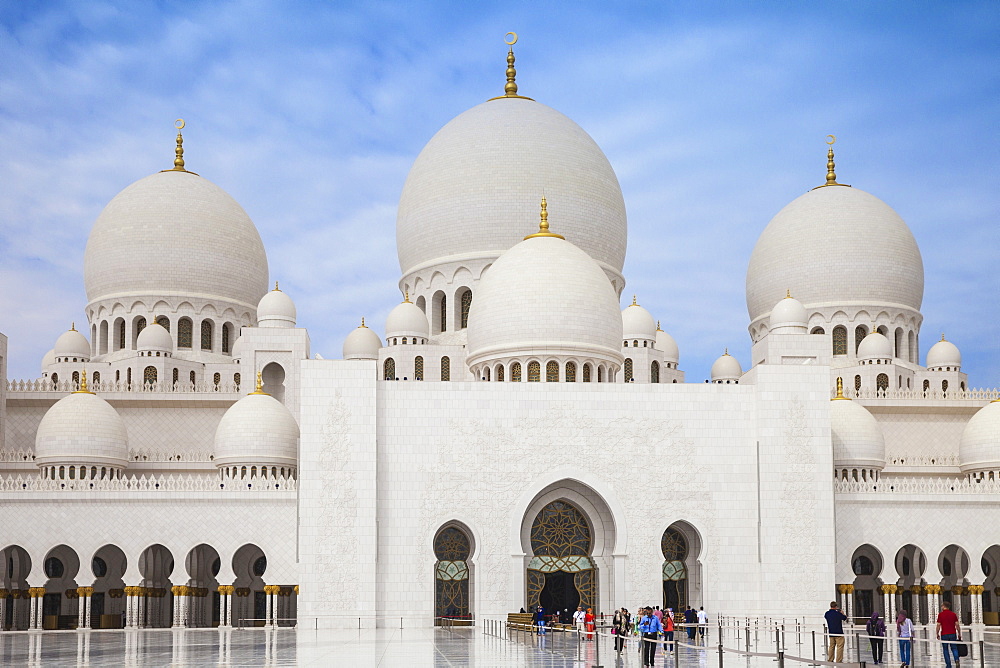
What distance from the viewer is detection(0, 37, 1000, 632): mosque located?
25.7m

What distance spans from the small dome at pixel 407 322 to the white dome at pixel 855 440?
33.3ft

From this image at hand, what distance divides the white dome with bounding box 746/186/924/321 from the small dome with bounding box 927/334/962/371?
1523 millimetres

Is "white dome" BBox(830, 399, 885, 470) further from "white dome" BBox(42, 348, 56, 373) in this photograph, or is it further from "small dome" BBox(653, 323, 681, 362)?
"white dome" BBox(42, 348, 56, 373)

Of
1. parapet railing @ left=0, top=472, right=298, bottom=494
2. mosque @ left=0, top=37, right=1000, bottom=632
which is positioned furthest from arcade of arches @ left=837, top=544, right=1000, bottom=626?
parapet railing @ left=0, top=472, right=298, bottom=494

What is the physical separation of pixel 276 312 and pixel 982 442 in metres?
17.5

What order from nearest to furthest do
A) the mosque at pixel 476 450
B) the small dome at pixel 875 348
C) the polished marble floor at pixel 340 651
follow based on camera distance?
the polished marble floor at pixel 340 651 < the mosque at pixel 476 450 < the small dome at pixel 875 348

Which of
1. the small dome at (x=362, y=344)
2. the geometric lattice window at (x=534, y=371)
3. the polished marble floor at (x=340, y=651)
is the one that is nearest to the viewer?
the polished marble floor at (x=340, y=651)

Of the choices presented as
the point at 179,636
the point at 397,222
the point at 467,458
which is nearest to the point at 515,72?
the point at 397,222

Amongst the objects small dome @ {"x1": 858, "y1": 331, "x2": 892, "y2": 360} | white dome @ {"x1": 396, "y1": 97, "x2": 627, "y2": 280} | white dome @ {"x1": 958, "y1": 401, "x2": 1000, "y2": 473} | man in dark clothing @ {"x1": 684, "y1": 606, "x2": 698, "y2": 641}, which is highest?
white dome @ {"x1": 396, "y1": 97, "x2": 627, "y2": 280}

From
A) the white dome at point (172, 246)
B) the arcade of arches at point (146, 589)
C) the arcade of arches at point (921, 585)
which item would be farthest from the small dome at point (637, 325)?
the arcade of arches at point (146, 589)

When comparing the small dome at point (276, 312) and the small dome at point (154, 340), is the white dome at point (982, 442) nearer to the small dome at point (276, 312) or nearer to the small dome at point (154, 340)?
the small dome at point (276, 312)

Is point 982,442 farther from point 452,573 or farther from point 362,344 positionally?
point 362,344

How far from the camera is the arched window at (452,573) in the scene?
84.4 ft

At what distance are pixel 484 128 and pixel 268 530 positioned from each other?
40.6ft
